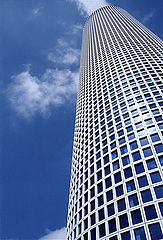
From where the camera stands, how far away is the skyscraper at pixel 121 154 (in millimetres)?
30891

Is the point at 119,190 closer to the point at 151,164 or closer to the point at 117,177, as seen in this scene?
the point at 117,177

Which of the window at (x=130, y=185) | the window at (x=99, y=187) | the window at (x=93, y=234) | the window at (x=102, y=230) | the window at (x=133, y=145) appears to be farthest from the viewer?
the window at (x=133, y=145)

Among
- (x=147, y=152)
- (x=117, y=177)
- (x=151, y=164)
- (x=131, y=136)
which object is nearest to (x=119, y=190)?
(x=117, y=177)

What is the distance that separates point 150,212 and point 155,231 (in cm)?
256

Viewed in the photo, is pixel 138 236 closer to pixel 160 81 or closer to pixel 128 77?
pixel 160 81

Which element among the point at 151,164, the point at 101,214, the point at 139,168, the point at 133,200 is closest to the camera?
the point at 133,200

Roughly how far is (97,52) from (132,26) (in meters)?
24.6

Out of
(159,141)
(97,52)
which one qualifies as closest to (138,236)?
(159,141)

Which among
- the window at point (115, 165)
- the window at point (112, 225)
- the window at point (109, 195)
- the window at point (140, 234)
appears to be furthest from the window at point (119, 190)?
the window at point (140, 234)

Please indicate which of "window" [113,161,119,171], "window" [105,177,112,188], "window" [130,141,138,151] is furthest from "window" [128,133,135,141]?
"window" [105,177,112,188]

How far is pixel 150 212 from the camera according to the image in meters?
29.3

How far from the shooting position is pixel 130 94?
54031mm

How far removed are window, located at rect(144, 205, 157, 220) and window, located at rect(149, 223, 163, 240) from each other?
1073mm

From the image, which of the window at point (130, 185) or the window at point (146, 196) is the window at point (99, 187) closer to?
the window at point (130, 185)
